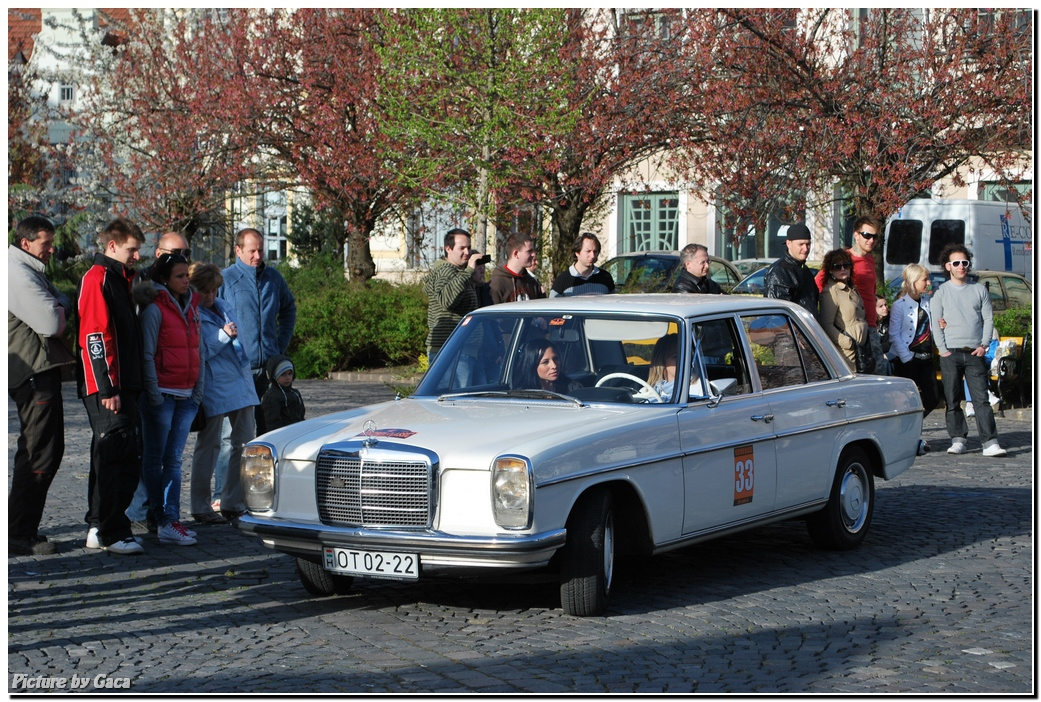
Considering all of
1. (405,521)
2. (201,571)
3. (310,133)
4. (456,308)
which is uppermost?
(310,133)

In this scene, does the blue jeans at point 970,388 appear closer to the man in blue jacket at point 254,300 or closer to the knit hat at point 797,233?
the knit hat at point 797,233

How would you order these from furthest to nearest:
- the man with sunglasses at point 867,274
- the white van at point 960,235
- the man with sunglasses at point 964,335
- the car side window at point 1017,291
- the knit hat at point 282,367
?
the white van at point 960,235, the car side window at point 1017,291, the man with sunglasses at point 964,335, the man with sunglasses at point 867,274, the knit hat at point 282,367

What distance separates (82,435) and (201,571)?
7.17m

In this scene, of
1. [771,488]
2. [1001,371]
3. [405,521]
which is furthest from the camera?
[1001,371]

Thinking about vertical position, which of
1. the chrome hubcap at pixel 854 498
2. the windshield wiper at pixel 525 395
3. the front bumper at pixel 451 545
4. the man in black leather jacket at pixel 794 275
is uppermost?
the man in black leather jacket at pixel 794 275

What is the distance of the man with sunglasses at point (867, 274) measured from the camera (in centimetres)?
1225

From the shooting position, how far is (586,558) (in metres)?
6.67

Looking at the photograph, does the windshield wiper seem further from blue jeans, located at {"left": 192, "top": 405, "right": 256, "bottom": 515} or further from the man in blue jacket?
the man in blue jacket

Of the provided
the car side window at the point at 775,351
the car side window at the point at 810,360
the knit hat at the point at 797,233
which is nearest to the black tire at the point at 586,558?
the car side window at the point at 775,351

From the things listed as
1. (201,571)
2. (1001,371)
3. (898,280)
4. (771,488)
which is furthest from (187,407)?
(898,280)

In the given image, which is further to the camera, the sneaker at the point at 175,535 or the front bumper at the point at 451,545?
the sneaker at the point at 175,535

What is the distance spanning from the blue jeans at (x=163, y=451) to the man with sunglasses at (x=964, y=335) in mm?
7367

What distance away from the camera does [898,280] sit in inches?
987

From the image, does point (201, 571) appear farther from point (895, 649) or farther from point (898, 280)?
point (898, 280)
